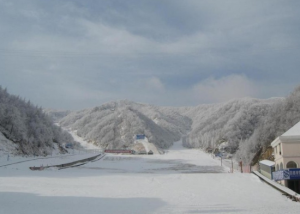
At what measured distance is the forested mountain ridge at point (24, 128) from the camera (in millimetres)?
39719

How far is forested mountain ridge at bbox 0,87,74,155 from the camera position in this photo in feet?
130

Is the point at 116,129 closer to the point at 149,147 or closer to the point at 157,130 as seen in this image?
the point at 157,130

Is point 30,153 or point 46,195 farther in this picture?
point 30,153

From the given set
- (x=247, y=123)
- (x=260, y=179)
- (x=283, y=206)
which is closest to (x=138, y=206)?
(x=283, y=206)

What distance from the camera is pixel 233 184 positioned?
17812mm

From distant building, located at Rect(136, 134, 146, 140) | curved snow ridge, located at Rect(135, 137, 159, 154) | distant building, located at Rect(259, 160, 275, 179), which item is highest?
distant building, located at Rect(136, 134, 146, 140)

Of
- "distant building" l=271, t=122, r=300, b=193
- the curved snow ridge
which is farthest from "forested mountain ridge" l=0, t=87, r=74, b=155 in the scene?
the curved snow ridge

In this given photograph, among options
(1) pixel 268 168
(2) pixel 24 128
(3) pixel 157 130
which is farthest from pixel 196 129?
(1) pixel 268 168

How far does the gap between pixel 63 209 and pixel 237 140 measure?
78327 mm

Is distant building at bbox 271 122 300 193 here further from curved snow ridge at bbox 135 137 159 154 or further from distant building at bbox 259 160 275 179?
curved snow ridge at bbox 135 137 159 154

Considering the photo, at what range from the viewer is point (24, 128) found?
1703 inches

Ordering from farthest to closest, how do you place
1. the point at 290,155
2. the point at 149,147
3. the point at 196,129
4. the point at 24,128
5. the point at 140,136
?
the point at 196,129, the point at 140,136, the point at 149,147, the point at 24,128, the point at 290,155

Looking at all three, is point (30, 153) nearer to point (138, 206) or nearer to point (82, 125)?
point (138, 206)

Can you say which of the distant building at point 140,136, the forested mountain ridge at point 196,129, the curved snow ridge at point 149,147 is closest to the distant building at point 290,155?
the forested mountain ridge at point 196,129
